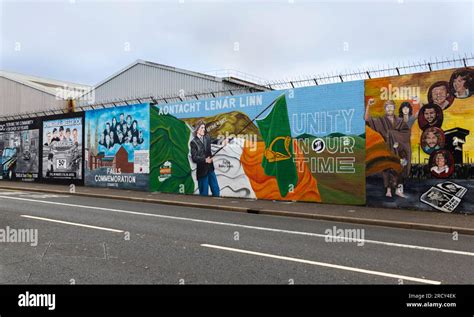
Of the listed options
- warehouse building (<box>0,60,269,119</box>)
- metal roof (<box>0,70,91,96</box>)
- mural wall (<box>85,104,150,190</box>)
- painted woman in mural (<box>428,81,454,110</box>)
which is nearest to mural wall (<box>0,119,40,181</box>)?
warehouse building (<box>0,60,269,119</box>)

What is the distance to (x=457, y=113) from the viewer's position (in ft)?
40.1

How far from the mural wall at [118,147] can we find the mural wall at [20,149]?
503 cm

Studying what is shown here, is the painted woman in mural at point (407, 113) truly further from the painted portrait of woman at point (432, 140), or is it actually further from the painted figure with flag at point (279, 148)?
the painted figure with flag at point (279, 148)

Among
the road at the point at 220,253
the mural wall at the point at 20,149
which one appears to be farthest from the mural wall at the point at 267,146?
the mural wall at the point at 20,149

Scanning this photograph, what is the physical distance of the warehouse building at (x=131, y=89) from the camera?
965 inches

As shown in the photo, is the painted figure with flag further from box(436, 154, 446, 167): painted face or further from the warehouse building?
box(436, 154, 446, 167): painted face

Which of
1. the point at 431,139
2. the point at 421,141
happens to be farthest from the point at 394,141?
the point at 431,139

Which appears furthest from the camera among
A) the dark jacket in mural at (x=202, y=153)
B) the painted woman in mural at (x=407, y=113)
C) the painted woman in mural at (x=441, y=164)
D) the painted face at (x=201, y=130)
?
the painted face at (x=201, y=130)

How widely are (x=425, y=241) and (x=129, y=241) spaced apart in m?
6.18

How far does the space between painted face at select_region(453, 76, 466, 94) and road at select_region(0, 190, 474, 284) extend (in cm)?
507

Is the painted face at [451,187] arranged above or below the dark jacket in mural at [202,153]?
below

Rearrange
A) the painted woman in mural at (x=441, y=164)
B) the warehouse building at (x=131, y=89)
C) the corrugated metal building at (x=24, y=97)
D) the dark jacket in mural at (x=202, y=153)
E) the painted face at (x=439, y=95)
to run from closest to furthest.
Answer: the painted woman in mural at (x=441, y=164)
the painted face at (x=439, y=95)
the dark jacket in mural at (x=202, y=153)
the warehouse building at (x=131, y=89)
the corrugated metal building at (x=24, y=97)

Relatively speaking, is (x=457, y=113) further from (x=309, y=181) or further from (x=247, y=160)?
A: (x=247, y=160)
